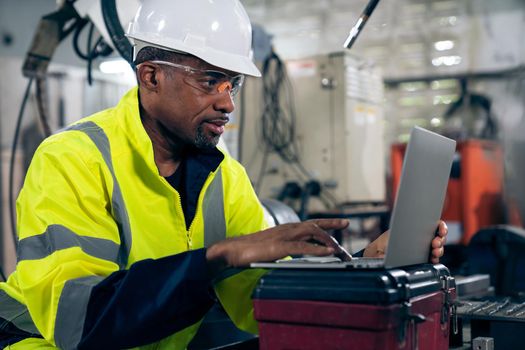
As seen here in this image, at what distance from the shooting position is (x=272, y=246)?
1.19 meters

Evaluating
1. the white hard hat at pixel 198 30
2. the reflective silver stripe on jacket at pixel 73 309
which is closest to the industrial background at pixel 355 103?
the white hard hat at pixel 198 30

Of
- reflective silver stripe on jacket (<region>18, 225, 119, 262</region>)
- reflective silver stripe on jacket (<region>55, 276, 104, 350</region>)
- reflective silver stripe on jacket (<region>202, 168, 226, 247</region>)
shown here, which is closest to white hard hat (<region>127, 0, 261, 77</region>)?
reflective silver stripe on jacket (<region>202, 168, 226, 247</region>)

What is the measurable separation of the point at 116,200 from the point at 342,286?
2.00 ft

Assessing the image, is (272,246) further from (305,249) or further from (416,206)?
(416,206)

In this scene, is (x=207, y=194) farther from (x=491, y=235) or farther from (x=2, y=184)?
(x=2, y=184)

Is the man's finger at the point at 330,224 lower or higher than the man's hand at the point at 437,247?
higher

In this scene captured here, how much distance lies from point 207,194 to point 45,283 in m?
0.50

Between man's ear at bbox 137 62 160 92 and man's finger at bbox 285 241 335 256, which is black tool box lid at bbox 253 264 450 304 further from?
man's ear at bbox 137 62 160 92

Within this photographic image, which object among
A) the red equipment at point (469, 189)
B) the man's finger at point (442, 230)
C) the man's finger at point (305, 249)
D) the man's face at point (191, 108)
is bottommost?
the red equipment at point (469, 189)

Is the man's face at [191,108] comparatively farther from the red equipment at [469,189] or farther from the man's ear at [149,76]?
the red equipment at [469,189]

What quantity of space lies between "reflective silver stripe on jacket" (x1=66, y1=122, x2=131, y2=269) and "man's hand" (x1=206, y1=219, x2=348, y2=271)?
14.7 inches

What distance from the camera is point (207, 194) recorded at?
1.70 m

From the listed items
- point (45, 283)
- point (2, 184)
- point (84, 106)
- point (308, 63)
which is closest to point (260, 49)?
point (308, 63)

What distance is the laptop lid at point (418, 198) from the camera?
114 cm
